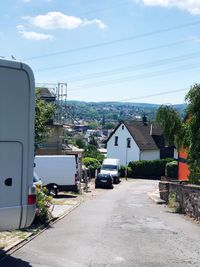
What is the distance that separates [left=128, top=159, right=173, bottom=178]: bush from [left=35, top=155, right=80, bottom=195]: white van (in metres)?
34.0

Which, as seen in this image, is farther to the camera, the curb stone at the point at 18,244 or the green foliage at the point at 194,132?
the green foliage at the point at 194,132

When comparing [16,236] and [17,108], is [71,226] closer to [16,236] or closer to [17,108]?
[16,236]

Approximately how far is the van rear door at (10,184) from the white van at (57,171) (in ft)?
70.8

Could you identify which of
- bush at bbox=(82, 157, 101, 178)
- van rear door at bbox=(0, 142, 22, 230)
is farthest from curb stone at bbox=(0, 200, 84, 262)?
bush at bbox=(82, 157, 101, 178)

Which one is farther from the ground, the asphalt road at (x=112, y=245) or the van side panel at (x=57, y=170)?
the van side panel at (x=57, y=170)

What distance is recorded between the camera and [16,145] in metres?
9.04

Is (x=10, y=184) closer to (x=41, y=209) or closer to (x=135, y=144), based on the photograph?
(x=41, y=209)

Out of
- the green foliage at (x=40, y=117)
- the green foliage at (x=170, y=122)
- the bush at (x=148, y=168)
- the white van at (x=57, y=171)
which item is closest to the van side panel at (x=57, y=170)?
the white van at (x=57, y=171)

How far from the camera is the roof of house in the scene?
241 feet

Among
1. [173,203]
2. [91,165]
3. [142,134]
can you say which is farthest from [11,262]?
[142,134]

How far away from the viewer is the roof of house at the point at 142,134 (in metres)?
73.4

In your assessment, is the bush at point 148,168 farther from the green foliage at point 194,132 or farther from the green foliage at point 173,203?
the green foliage at point 194,132

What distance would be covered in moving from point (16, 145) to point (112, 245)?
4109 millimetres

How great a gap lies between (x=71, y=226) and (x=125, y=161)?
5977 cm
